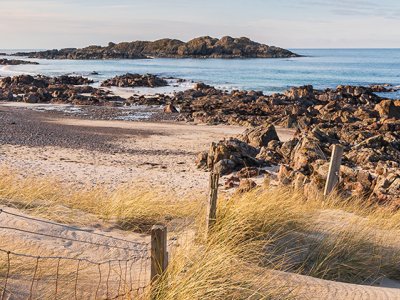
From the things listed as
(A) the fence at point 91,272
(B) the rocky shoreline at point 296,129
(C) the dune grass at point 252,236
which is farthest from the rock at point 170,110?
(A) the fence at point 91,272

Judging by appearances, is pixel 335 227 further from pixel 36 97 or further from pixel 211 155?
pixel 36 97

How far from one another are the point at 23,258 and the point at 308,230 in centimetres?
390

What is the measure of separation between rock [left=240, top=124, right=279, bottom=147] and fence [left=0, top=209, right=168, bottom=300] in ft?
39.0

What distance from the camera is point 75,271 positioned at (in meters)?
5.51

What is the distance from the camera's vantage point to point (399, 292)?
5598mm

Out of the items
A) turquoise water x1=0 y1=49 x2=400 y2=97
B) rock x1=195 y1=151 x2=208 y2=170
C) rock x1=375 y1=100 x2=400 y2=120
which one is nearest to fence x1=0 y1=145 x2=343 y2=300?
rock x1=195 y1=151 x2=208 y2=170

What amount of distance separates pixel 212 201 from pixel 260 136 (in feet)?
40.9

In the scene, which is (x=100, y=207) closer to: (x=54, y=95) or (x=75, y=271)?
(x=75, y=271)

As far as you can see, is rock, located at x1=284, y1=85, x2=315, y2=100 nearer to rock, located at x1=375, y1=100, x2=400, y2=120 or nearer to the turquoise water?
rock, located at x1=375, y1=100, x2=400, y2=120

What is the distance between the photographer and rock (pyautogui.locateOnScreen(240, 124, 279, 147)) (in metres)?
18.2

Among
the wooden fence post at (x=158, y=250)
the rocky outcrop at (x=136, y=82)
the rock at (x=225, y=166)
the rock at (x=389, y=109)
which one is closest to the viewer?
the wooden fence post at (x=158, y=250)

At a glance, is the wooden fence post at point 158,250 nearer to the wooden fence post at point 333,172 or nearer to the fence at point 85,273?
the fence at point 85,273

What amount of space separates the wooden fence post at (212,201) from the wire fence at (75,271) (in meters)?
0.88

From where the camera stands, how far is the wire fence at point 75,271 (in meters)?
4.87
